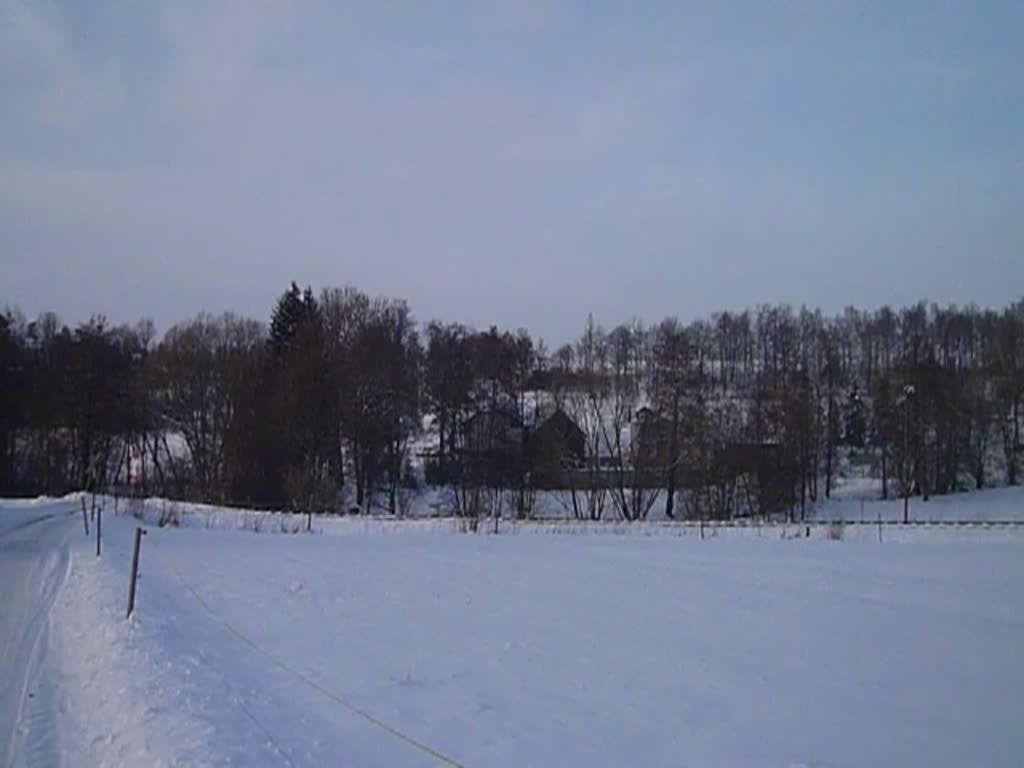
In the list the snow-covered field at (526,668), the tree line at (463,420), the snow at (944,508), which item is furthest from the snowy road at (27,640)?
the snow at (944,508)

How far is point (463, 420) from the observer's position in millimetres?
62000

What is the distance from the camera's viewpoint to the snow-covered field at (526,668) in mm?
7523

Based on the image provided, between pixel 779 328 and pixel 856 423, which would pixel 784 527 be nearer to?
pixel 856 423

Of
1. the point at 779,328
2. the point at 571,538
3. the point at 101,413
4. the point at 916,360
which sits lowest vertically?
the point at 571,538

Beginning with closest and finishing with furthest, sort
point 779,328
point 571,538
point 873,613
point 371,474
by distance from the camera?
1. point 873,613
2. point 571,538
3. point 371,474
4. point 779,328

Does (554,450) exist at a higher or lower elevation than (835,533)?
higher

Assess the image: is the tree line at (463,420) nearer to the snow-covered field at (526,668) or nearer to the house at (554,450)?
the house at (554,450)

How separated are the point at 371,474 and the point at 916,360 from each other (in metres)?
39.8

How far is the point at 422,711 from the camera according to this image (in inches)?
332

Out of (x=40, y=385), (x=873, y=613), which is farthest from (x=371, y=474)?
(x=873, y=613)

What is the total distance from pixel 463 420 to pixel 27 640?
167ft

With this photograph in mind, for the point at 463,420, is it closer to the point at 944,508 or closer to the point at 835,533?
the point at 944,508

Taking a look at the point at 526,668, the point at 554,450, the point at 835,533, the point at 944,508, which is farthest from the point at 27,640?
the point at 944,508

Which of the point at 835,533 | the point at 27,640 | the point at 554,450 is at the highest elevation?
the point at 554,450
